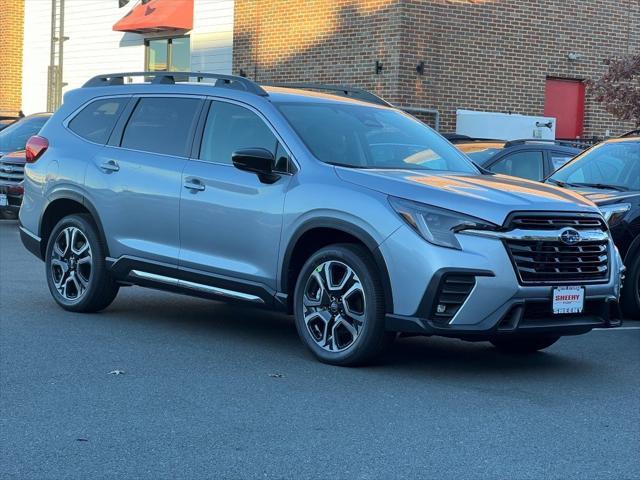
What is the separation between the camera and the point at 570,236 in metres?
6.90

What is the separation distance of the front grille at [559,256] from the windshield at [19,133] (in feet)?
40.5

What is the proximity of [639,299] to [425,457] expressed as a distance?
5.09 meters

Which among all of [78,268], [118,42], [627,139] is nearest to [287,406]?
[78,268]

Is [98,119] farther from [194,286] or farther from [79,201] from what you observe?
[194,286]

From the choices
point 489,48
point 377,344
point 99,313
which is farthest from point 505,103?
point 377,344

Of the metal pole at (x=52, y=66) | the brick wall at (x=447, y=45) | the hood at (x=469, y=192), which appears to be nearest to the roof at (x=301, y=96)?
the hood at (x=469, y=192)

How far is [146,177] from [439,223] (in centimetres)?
265

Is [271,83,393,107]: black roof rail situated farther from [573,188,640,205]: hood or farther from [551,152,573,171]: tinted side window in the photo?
[551,152,573,171]: tinted side window

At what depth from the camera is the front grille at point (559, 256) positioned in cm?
668

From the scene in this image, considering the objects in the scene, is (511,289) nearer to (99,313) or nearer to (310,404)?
(310,404)

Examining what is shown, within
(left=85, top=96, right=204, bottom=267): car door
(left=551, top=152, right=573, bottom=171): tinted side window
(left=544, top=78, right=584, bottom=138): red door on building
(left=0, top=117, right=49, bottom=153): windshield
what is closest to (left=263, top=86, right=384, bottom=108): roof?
(left=85, top=96, right=204, bottom=267): car door

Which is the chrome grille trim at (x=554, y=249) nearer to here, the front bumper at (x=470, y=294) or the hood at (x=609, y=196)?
the front bumper at (x=470, y=294)

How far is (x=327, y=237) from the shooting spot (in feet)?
24.1

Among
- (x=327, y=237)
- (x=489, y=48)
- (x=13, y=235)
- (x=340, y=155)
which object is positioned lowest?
(x=13, y=235)
